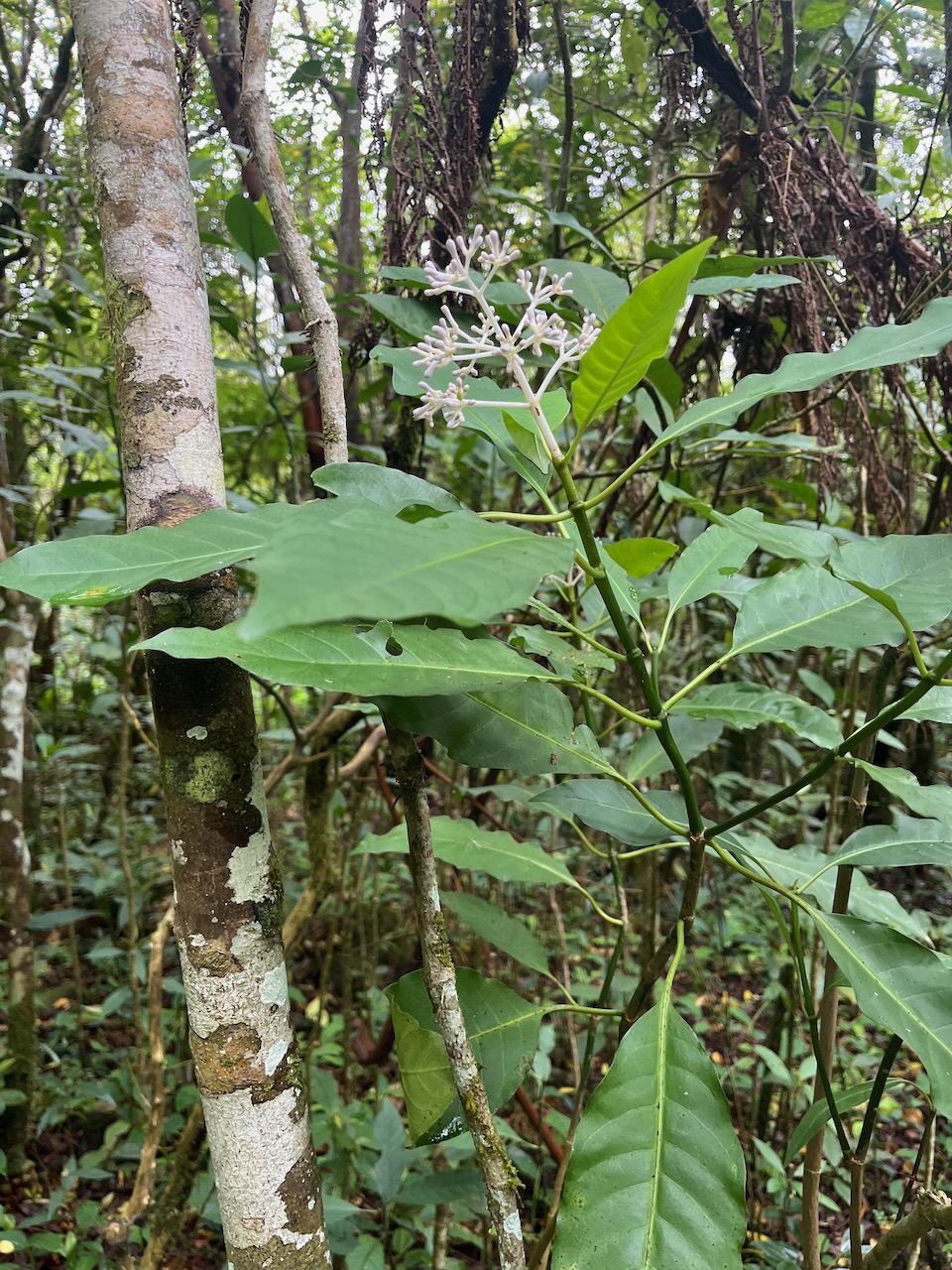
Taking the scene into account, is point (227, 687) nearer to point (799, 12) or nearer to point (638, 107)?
point (799, 12)

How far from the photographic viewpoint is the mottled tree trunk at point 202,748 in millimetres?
642

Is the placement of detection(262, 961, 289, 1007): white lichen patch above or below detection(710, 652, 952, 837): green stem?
below

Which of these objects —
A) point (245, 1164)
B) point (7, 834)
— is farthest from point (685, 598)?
point (7, 834)

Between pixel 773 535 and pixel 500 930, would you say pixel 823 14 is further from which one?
pixel 500 930

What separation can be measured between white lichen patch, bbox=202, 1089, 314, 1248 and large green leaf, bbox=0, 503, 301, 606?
18.1 inches

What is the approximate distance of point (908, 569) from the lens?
74 centimetres

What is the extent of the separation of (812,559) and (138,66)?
2.75 feet

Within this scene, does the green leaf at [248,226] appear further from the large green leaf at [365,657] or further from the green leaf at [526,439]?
the large green leaf at [365,657]

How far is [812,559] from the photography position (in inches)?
24.0

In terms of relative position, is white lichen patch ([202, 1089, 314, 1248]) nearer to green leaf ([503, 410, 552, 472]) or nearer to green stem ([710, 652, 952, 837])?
green stem ([710, 652, 952, 837])

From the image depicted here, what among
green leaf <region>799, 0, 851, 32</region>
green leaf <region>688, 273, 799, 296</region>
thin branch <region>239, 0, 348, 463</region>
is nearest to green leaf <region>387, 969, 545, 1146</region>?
thin branch <region>239, 0, 348, 463</region>

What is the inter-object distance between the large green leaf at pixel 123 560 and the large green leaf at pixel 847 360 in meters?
0.36

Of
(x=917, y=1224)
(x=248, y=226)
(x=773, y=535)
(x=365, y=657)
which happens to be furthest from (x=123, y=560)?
(x=248, y=226)

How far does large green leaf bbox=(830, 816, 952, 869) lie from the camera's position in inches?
32.1
